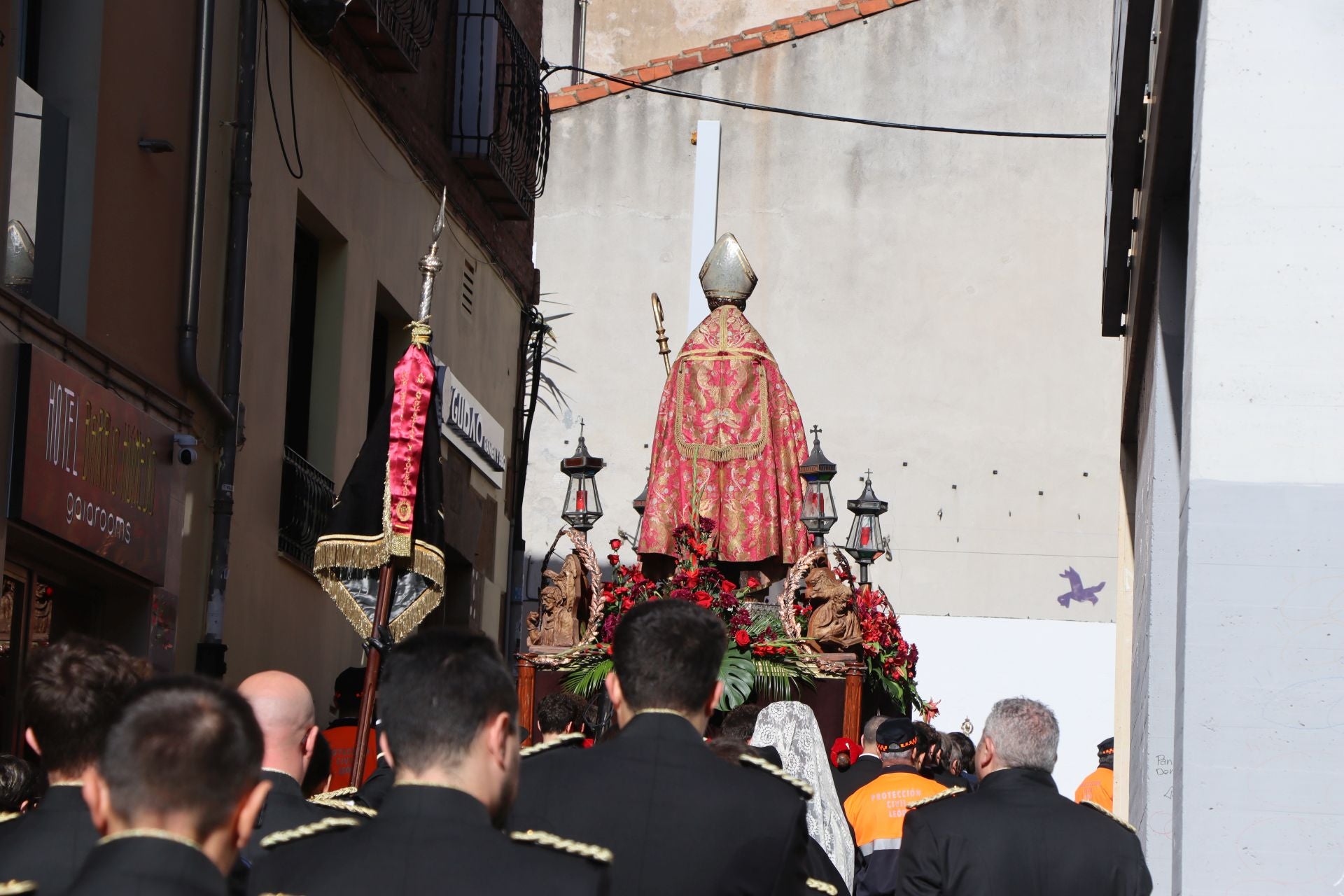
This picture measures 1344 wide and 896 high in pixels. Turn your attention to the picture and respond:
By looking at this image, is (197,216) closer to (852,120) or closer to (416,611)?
(416,611)

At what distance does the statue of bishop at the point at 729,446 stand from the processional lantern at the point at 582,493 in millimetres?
385

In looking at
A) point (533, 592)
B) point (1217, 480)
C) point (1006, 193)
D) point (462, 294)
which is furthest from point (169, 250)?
point (1006, 193)

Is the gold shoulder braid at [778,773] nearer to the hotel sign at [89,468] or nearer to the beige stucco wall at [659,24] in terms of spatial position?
the hotel sign at [89,468]

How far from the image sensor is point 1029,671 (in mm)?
16828

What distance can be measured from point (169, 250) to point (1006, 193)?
14.1 meters

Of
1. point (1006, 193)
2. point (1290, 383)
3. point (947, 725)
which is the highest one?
point (1006, 193)

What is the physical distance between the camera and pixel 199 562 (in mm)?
10547

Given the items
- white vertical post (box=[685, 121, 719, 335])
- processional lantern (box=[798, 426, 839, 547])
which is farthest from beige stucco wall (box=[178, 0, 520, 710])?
white vertical post (box=[685, 121, 719, 335])

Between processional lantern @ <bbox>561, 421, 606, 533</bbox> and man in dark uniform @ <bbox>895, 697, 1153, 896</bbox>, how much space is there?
8882 millimetres

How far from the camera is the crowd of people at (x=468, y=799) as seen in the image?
2873 millimetres

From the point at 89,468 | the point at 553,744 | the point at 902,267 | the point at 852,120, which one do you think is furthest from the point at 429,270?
the point at 852,120

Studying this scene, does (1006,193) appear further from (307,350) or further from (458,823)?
(458,823)

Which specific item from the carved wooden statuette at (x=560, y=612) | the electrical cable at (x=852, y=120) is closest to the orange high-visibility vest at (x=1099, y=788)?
the carved wooden statuette at (x=560, y=612)

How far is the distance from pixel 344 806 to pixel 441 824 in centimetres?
124
